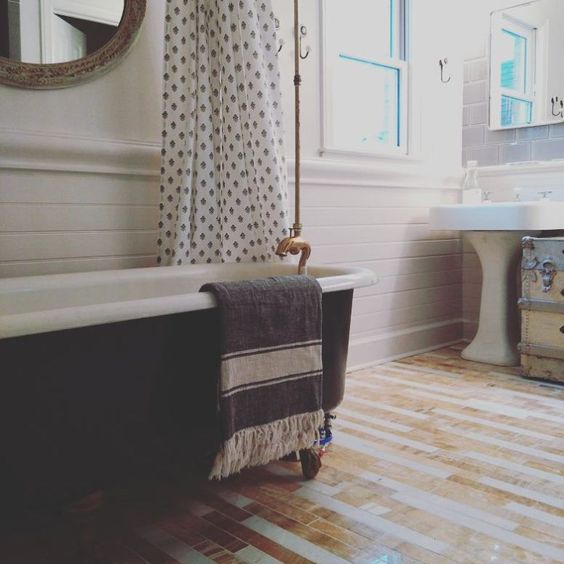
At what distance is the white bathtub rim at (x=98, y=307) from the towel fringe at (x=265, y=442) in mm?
338

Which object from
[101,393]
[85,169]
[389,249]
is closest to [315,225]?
[389,249]

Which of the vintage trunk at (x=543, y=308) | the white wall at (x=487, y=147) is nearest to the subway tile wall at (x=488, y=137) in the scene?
the white wall at (x=487, y=147)

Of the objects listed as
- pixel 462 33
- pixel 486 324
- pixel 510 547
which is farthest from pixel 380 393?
pixel 462 33

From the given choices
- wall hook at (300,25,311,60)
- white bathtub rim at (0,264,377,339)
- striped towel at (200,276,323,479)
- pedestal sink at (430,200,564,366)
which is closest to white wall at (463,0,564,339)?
pedestal sink at (430,200,564,366)

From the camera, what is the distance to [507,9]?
3.41m

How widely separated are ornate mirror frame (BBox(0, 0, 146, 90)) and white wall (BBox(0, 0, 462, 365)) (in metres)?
0.04

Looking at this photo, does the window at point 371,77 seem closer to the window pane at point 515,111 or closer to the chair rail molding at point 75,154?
the window pane at point 515,111

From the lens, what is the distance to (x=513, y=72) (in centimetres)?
A: 338

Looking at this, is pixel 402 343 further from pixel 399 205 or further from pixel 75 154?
pixel 75 154

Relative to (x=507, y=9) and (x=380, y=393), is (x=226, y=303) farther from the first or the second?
(x=507, y=9)

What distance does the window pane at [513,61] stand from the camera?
10.9 feet

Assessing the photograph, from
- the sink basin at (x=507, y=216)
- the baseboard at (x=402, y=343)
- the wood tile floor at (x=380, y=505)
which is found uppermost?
the sink basin at (x=507, y=216)

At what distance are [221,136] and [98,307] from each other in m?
1.18

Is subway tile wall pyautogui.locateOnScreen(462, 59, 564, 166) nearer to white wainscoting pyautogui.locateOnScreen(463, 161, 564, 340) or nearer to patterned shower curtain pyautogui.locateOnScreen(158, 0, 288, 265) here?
white wainscoting pyautogui.locateOnScreen(463, 161, 564, 340)
